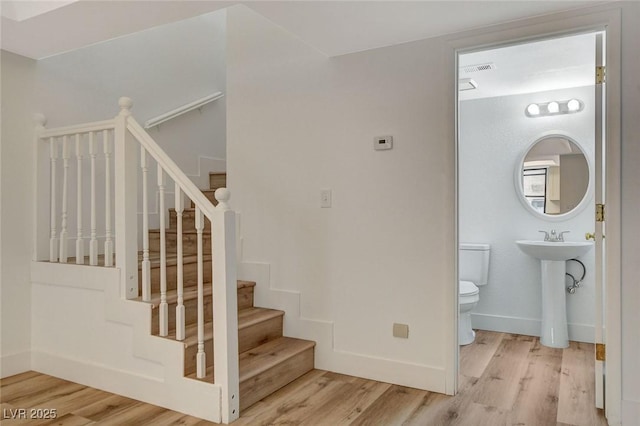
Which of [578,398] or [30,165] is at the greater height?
[30,165]

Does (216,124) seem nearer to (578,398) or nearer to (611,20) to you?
(611,20)

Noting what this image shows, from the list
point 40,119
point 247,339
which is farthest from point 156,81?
point 247,339

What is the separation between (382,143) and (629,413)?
6.05ft

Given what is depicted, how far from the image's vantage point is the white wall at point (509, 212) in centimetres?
373

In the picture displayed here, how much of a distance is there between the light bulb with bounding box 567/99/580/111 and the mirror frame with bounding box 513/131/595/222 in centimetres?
21

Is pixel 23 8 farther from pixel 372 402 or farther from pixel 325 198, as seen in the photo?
pixel 372 402

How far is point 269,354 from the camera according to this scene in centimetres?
272

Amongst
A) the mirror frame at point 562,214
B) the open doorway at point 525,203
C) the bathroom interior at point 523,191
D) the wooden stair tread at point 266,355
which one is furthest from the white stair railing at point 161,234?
the mirror frame at point 562,214

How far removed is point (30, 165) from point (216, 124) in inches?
73.2

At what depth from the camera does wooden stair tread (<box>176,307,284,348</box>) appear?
2366 millimetres

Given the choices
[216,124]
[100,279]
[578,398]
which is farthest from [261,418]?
[216,124]

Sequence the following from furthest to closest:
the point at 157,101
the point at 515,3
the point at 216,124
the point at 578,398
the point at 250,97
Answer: the point at 216,124 < the point at 157,101 < the point at 250,97 < the point at 578,398 < the point at 515,3

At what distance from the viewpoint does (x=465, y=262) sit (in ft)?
13.0

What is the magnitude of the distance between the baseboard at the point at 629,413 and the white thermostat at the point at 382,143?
5.76 feet
